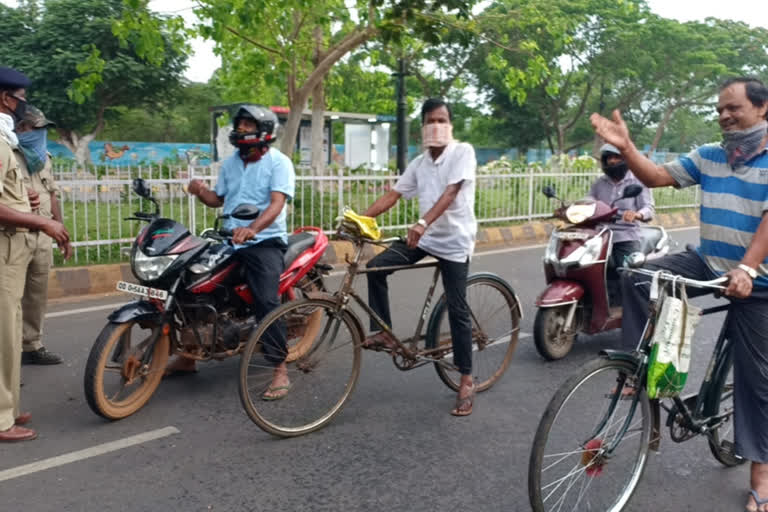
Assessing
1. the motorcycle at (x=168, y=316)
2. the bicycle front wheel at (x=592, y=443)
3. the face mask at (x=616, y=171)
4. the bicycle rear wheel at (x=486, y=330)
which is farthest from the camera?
the face mask at (x=616, y=171)

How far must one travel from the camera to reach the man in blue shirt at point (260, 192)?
13.3 feet

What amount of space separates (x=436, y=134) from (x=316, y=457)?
1854 mm

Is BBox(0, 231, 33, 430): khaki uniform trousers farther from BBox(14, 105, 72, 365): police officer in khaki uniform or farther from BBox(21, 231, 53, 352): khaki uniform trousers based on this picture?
BBox(21, 231, 53, 352): khaki uniform trousers

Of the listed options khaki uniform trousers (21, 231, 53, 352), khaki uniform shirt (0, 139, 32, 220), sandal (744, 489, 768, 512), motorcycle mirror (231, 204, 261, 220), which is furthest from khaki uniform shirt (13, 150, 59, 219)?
sandal (744, 489, 768, 512)

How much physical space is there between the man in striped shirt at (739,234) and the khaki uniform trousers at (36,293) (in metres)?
3.62

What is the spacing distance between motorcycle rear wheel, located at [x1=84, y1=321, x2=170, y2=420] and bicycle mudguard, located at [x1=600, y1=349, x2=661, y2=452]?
8.00 ft

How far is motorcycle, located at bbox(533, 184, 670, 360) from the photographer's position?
5.04 m

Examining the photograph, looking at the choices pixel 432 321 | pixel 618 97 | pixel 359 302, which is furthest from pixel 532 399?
pixel 618 97

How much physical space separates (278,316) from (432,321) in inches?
44.4

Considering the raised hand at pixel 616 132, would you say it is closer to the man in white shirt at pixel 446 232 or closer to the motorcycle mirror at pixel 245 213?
the man in white shirt at pixel 446 232

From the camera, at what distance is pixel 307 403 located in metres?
3.96

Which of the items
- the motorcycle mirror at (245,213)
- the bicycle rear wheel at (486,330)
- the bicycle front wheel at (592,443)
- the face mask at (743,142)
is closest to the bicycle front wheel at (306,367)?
the motorcycle mirror at (245,213)

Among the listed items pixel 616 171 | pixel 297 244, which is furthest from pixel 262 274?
pixel 616 171

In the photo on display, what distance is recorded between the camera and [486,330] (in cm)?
449
